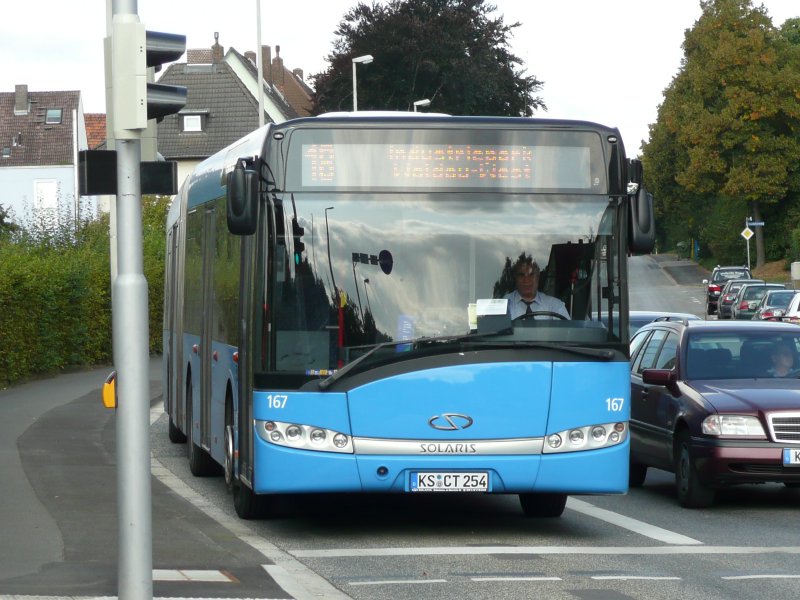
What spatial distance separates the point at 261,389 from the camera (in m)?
10.5

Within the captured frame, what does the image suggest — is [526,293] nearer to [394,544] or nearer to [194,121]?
[394,544]

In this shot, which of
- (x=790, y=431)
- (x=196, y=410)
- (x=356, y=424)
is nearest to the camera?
(x=356, y=424)

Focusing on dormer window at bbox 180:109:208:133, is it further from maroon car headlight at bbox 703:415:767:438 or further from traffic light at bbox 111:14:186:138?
traffic light at bbox 111:14:186:138

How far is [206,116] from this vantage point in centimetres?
8350

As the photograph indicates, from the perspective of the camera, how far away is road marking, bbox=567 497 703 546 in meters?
11.0

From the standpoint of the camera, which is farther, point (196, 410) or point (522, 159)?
point (196, 410)

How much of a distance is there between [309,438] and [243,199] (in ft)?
5.53

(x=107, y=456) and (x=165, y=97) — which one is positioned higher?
(x=165, y=97)

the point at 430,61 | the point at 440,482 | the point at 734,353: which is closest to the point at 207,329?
the point at 440,482

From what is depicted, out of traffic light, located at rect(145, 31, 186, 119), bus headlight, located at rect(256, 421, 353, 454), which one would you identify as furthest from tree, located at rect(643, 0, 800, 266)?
traffic light, located at rect(145, 31, 186, 119)

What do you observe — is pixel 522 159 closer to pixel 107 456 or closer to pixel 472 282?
pixel 472 282

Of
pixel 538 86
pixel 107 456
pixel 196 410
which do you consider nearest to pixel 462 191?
pixel 196 410

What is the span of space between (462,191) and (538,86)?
5104 centimetres

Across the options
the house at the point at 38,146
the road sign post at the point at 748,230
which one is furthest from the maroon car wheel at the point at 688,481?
the house at the point at 38,146
